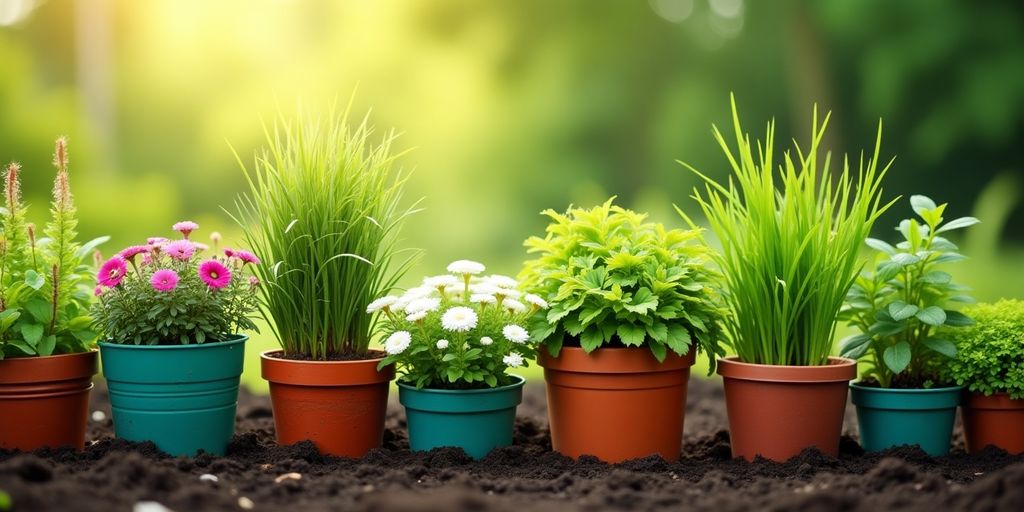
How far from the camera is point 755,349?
114 inches

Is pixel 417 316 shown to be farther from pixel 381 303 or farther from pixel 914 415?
pixel 914 415

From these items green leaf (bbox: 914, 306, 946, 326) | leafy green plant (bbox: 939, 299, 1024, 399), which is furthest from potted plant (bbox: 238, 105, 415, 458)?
leafy green plant (bbox: 939, 299, 1024, 399)

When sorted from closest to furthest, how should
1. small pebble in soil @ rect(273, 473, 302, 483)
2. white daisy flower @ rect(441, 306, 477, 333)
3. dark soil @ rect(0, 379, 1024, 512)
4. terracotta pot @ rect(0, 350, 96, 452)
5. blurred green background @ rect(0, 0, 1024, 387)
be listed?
1. dark soil @ rect(0, 379, 1024, 512)
2. small pebble in soil @ rect(273, 473, 302, 483)
3. white daisy flower @ rect(441, 306, 477, 333)
4. terracotta pot @ rect(0, 350, 96, 452)
5. blurred green background @ rect(0, 0, 1024, 387)

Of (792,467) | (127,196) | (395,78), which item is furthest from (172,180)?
(792,467)

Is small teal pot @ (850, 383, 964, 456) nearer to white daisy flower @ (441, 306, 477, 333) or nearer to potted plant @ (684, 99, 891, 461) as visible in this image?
potted plant @ (684, 99, 891, 461)

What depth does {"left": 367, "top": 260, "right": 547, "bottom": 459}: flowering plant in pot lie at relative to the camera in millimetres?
2717

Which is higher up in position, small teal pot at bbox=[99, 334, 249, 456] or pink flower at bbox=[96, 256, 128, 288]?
pink flower at bbox=[96, 256, 128, 288]

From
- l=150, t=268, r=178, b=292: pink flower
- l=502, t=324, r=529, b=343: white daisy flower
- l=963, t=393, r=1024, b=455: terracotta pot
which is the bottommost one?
l=963, t=393, r=1024, b=455: terracotta pot

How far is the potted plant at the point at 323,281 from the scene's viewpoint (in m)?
2.82

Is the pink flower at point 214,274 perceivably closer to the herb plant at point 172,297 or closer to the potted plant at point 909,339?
the herb plant at point 172,297

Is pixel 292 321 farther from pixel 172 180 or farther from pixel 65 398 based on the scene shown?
pixel 172 180

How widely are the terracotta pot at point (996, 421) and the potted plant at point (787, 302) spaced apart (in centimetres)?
50

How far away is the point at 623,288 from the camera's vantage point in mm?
2828

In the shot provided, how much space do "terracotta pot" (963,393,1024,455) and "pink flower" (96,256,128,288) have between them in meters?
2.76
